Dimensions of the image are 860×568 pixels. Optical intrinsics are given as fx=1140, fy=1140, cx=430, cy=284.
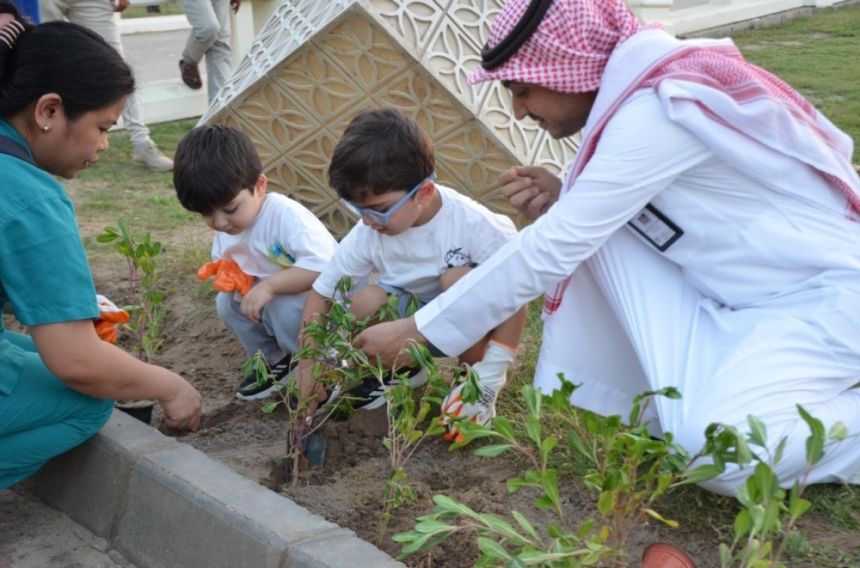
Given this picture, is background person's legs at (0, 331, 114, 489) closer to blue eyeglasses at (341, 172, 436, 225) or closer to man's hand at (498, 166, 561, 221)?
blue eyeglasses at (341, 172, 436, 225)

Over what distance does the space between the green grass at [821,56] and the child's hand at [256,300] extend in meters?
3.40

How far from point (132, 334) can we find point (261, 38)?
1.62m

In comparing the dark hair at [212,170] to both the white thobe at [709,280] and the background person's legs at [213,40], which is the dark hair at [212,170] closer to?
the white thobe at [709,280]

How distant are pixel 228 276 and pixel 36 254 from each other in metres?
1.05

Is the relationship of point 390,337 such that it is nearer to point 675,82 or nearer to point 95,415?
point 95,415

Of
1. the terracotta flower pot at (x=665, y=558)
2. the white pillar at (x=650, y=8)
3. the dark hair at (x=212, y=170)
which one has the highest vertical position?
the dark hair at (x=212, y=170)

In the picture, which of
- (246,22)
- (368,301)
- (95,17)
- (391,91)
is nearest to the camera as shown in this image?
(368,301)

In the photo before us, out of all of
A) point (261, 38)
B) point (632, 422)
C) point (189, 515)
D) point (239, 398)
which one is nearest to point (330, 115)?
point (261, 38)

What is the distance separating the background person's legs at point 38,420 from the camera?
2.95 metres

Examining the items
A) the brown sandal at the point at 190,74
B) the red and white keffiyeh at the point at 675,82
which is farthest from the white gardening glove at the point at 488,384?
the brown sandal at the point at 190,74

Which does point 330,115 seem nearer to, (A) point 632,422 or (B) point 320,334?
(B) point 320,334

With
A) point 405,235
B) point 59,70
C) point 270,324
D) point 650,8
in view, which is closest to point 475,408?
point 405,235

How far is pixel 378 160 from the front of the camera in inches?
127

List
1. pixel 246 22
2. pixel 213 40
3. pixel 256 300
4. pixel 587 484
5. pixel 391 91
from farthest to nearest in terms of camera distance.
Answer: pixel 246 22 < pixel 213 40 < pixel 391 91 < pixel 256 300 < pixel 587 484
